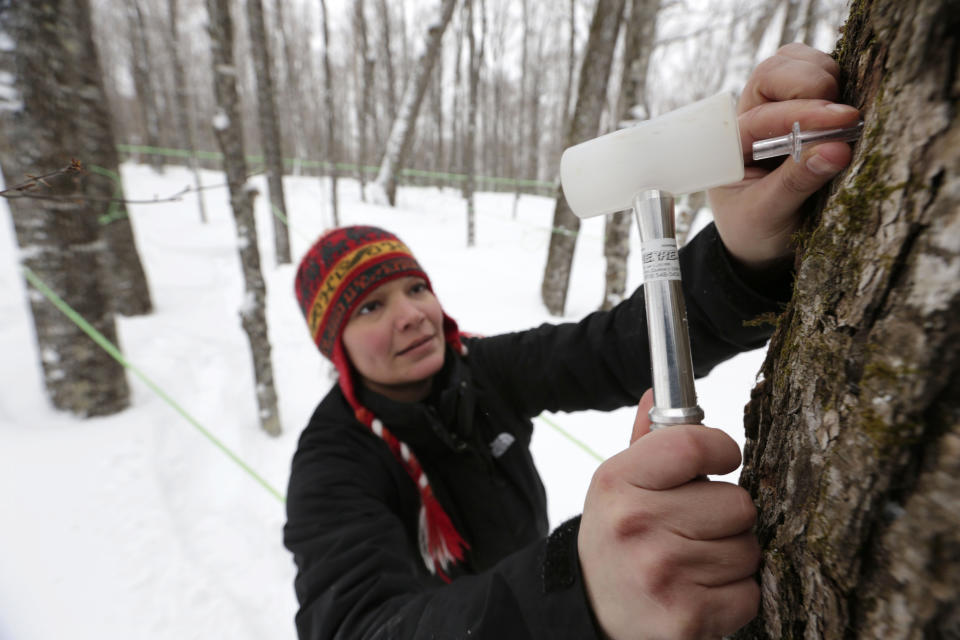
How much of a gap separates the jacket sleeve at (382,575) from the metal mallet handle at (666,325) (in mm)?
263

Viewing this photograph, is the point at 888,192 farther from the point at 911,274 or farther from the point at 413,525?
the point at 413,525

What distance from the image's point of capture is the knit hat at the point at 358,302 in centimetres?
147

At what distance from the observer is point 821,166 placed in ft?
1.91

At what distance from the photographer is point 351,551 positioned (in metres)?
1.04

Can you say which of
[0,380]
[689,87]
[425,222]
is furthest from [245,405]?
[689,87]

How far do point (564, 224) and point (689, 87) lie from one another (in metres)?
19.4

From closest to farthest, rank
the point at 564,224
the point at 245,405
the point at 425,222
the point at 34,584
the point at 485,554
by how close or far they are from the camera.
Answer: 1. the point at 485,554
2. the point at 34,584
3. the point at 245,405
4. the point at 564,224
5. the point at 425,222

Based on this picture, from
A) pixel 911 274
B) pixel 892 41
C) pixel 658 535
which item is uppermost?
pixel 892 41

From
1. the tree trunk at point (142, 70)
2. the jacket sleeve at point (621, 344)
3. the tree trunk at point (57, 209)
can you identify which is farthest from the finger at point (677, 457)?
the tree trunk at point (142, 70)

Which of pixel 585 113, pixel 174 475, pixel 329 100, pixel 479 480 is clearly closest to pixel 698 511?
pixel 479 480

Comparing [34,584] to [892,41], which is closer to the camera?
[892,41]

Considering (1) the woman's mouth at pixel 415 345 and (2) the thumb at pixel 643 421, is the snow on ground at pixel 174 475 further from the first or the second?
(2) the thumb at pixel 643 421

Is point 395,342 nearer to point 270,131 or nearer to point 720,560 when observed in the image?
point 720,560

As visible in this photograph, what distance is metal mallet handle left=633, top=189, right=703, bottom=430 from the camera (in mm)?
575
